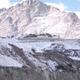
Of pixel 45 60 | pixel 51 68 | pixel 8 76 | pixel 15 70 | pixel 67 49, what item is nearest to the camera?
pixel 8 76

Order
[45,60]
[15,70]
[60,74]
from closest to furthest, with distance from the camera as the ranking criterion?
[15,70], [60,74], [45,60]

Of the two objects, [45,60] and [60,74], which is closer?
[60,74]

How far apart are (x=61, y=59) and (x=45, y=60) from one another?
1.70 meters

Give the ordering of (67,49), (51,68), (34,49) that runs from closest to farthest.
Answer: (51,68) < (34,49) < (67,49)

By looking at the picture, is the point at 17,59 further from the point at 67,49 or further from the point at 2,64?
the point at 67,49

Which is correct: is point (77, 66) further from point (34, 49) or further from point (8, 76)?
point (8, 76)

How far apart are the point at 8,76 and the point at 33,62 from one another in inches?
302

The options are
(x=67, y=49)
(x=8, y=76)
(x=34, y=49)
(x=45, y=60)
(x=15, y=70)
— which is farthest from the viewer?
(x=67, y=49)

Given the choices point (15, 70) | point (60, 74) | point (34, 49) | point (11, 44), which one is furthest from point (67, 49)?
point (15, 70)

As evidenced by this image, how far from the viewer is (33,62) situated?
28.9 metres

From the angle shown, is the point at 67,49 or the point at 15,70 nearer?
the point at 15,70

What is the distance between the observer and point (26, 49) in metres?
31.4

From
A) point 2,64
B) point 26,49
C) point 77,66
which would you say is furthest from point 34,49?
point 2,64

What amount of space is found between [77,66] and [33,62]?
3.95 metres
